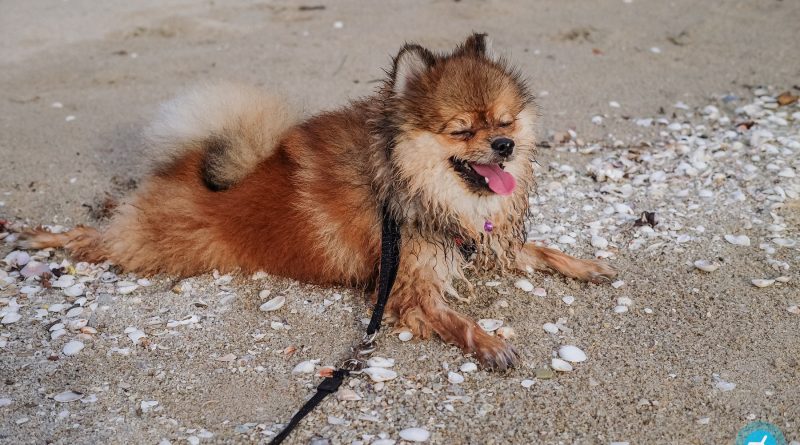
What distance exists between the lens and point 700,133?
5.94m

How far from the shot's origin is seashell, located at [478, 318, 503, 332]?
367 centimetres

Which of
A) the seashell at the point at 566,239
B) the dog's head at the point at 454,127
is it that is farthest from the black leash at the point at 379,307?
the seashell at the point at 566,239

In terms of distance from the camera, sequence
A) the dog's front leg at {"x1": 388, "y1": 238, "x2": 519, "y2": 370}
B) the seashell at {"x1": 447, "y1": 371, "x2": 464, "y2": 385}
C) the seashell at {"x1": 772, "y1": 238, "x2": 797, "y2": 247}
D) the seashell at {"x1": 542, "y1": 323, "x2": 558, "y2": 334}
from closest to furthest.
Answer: the seashell at {"x1": 447, "y1": 371, "x2": 464, "y2": 385} < the dog's front leg at {"x1": 388, "y1": 238, "x2": 519, "y2": 370} < the seashell at {"x1": 542, "y1": 323, "x2": 558, "y2": 334} < the seashell at {"x1": 772, "y1": 238, "x2": 797, "y2": 247}

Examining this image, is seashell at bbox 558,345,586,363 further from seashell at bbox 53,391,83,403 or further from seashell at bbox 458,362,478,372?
seashell at bbox 53,391,83,403

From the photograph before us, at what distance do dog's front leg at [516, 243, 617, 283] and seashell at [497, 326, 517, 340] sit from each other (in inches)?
23.5

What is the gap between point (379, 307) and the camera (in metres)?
3.51

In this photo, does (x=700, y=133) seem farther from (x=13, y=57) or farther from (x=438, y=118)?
(x=13, y=57)

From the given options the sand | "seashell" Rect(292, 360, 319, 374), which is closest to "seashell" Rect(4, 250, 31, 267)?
the sand

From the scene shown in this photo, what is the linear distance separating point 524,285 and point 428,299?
2.26ft

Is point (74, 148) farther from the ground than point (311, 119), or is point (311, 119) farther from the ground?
point (311, 119)

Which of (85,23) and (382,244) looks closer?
(382,244)

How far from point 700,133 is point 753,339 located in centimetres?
289

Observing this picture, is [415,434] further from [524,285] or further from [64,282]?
[64,282]

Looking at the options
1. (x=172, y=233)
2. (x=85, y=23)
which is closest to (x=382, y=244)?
(x=172, y=233)
